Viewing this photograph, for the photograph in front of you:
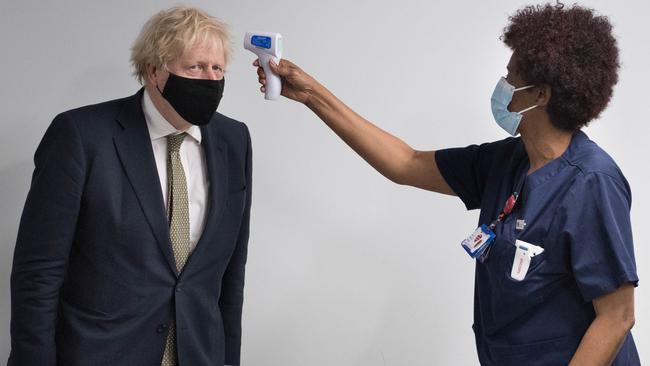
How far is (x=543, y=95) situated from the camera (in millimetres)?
1501

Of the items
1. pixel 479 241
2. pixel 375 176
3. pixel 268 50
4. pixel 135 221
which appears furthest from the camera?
pixel 375 176

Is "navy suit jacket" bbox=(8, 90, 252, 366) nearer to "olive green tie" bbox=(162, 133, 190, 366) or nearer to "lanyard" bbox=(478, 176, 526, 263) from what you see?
"olive green tie" bbox=(162, 133, 190, 366)

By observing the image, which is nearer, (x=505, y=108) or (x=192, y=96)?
(x=192, y=96)

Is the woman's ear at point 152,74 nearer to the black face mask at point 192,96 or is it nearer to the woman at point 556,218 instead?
the black face mask at point 192,96

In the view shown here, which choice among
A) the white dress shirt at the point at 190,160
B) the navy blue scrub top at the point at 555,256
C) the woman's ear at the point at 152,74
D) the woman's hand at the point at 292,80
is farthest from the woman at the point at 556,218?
the woman's ear at the point at 152,74

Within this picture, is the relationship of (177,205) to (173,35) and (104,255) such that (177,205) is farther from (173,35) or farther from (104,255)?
(173,35)

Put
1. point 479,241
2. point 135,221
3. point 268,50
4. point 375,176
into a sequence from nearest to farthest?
point 135,221 → point 479,241 → point 268,50 → point 375,176

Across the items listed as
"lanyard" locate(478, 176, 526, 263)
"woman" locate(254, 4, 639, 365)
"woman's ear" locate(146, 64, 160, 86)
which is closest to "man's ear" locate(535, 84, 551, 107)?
"woman" locate(254, 4, 639, 365)

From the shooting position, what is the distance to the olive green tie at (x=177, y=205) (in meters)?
1.50

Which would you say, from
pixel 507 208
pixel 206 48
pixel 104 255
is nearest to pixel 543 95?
pixel 507 208

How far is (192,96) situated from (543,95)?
28.4 inches

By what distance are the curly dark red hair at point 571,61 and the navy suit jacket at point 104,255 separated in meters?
→ 0.71

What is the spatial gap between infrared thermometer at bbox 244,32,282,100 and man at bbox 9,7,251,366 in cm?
16

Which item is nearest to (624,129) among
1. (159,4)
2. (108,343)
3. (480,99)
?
(480,99)
